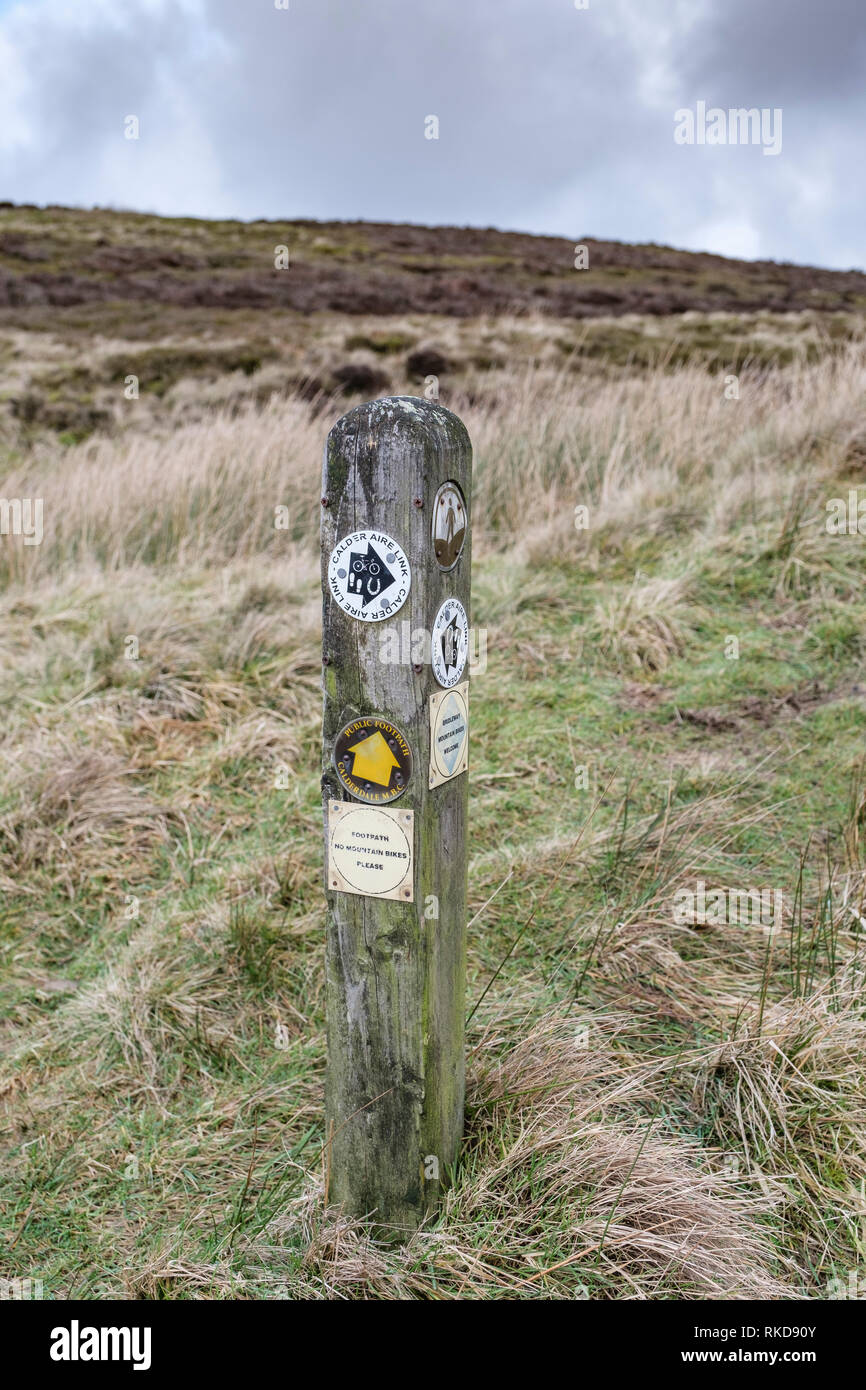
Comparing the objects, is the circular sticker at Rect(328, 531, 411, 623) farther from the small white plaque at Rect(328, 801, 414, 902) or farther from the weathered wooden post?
the small white plaque at Rect(328, 801, 414, 902)

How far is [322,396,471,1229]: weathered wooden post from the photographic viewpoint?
67.4 inches

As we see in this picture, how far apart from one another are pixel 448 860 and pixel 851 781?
2278 millimetres

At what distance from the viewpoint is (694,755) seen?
154 inches

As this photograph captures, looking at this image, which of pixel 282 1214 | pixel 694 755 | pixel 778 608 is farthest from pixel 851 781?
pixel 282 1214

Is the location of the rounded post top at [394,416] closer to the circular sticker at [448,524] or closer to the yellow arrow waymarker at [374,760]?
the circular sticker at [448,524]

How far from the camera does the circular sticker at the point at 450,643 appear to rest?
176 cm

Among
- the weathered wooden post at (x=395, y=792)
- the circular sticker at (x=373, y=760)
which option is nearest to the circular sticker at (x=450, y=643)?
the weathered wooden post at (x=395, y=792)

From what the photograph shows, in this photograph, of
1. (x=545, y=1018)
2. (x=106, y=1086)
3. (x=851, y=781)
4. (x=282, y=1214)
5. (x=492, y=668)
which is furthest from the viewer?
(x=492, y=668)

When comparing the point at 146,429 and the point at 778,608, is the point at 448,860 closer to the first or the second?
the point at 778,608

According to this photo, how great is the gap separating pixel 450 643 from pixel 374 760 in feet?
0.86

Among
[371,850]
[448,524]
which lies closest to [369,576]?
[448,524]

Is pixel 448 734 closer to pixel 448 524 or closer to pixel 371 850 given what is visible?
pixel 371 850

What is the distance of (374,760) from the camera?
178 cm
